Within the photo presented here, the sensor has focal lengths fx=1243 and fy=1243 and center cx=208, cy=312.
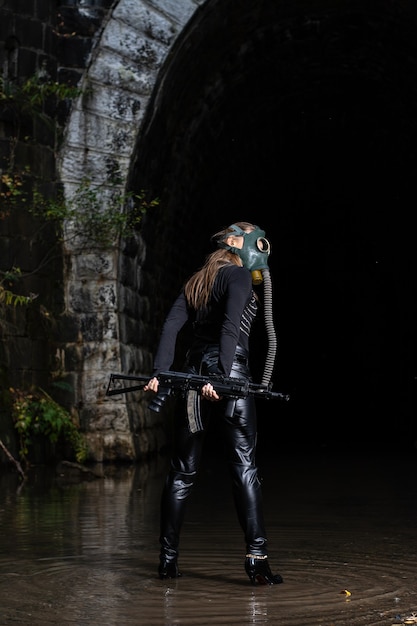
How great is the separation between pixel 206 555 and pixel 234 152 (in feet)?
43.1

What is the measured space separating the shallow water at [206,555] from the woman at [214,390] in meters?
0.23

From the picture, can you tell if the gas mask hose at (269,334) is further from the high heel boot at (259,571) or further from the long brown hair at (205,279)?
the high heel boot at (259,571)

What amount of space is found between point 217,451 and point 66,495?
641 cm

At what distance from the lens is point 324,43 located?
17688 millimetres

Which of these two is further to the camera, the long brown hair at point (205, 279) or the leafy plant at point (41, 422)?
the leafy plant at point (41, 422)

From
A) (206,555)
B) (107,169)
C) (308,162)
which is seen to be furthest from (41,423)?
(308,162)

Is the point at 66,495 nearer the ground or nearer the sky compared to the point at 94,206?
nearer the ground

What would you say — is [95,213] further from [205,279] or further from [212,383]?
[212,383]

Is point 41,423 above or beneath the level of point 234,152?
beneath

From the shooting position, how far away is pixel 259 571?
19.8 feet

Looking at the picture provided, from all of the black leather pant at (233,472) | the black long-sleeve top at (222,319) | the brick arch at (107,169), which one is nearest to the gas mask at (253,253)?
the black long-sleeve top at (222,319)

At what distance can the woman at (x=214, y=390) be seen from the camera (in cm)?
619

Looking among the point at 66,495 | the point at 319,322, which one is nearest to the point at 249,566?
the point at 66,495

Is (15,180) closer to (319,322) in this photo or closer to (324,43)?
(324,43)
